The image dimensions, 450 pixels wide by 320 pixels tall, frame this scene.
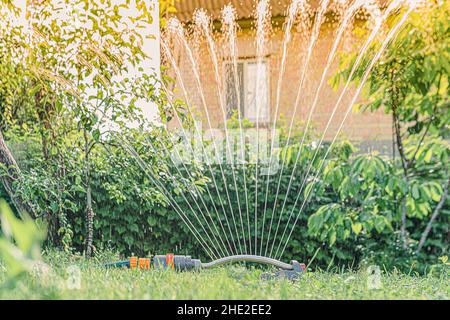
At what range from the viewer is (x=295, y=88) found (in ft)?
16.2

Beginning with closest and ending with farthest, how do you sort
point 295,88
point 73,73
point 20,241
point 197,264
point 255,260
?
1. point 20,241
2. point 255,260
3. point 197,264
4. point 73,73
5. point 295,88

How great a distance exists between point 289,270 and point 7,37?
2.34 m

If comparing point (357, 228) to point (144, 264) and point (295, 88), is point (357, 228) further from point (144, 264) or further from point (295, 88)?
point (144, 264)

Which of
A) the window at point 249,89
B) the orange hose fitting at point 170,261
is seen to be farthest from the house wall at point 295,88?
the orange hose fitting at point 170,261

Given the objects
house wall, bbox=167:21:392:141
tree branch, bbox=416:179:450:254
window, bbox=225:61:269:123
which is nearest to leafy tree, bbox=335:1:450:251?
tree branch, bbox=416:179:450:254

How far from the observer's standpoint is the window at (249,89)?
4.96m

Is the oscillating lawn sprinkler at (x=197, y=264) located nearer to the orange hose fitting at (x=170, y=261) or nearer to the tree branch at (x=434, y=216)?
the orange hose fitting at (x=170, y=261)

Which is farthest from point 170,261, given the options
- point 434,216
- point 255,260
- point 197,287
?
point 434,216

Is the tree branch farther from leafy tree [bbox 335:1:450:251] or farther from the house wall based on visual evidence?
the house wall

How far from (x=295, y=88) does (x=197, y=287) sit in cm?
328

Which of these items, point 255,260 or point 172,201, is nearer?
point 255,260

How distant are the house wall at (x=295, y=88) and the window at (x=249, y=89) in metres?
0.06

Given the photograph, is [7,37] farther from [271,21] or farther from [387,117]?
[387,117]
